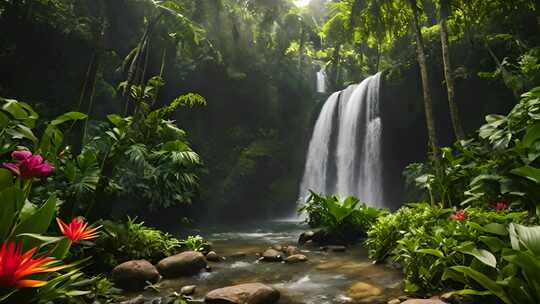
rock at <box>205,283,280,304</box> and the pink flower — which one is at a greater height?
the pink flower

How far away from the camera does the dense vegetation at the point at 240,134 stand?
3535 mm

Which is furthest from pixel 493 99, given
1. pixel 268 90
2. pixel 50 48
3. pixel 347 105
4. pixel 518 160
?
pixel 50 48

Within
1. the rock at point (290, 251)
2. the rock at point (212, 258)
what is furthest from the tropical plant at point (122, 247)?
the rock at point (290, 251)

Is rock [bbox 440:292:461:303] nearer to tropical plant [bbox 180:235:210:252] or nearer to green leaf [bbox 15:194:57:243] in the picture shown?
green leaf [bbox 15:194:57:243]

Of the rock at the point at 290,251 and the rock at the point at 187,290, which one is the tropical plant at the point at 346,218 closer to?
the rock at the point at 290,251

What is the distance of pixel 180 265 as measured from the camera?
606 centimetres

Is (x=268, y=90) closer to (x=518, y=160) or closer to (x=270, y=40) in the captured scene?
(x=270, y=40)

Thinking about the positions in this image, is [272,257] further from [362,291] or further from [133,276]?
[133,276]

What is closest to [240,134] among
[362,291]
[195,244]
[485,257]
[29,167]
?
[195,244]

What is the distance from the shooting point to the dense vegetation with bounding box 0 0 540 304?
3.54 metres

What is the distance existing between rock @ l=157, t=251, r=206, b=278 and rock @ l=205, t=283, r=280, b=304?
1534 millimetres

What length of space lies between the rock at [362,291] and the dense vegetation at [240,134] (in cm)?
45

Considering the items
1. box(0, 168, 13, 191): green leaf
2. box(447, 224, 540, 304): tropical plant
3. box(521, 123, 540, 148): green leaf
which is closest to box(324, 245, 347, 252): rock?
box(521, 123, 540, 148): green leaf

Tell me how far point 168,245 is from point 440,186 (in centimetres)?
530
